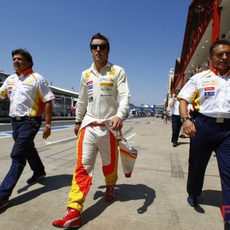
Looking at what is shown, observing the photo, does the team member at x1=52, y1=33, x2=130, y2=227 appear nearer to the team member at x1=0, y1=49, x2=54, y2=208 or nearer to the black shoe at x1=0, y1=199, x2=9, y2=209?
the team member at x1=0, y1=49, x2=54, y2=208

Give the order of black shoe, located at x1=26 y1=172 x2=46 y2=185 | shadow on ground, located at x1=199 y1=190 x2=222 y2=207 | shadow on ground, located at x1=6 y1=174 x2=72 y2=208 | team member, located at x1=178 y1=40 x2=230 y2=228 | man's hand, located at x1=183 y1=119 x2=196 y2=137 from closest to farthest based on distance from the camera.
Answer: team member, located at x1=178 y1=40 x2=230 y2=228
man's hand, located at x1=183 y1=119 x2=196 y2=137
shadow on ground, located at x1=6 y1=174 x2=72 y2=208
shadow on ground, located at x1=199 y1=190 x2=222 y2=207
black shoe, located at x1=26 y1=172 x2=46 y2=185

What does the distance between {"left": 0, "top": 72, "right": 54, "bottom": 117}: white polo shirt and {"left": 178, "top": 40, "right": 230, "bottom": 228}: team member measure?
192cm

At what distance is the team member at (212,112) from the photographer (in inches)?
95.3

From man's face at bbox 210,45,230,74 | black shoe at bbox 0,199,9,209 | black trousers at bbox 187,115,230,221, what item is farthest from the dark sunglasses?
black shoe at bbox 0,199,9,209

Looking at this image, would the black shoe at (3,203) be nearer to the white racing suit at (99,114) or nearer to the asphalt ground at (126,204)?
the asphalt ground at (126,204)

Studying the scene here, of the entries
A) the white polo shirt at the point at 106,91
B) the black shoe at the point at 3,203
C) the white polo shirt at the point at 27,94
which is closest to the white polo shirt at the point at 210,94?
the white polo shirt at the point at 106,91

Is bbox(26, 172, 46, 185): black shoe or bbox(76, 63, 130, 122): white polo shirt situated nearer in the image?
bbox(76, 63, 130, 122): white polo shirt

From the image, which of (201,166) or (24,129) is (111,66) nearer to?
(24,129)

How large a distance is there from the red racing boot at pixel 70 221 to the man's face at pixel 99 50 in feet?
5.58

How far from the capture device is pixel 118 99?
281 centimetres

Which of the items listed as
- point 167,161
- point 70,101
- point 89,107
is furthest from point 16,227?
point 70,101

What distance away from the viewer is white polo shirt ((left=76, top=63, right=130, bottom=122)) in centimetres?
268

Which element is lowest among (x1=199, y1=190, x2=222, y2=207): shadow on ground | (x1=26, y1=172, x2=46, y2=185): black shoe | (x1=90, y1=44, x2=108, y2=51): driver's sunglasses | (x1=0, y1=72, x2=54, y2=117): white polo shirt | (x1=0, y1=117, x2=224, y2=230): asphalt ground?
(x1=199, y1=190, x2=222, y2=207): shadow on ground

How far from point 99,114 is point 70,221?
3.84 feet
